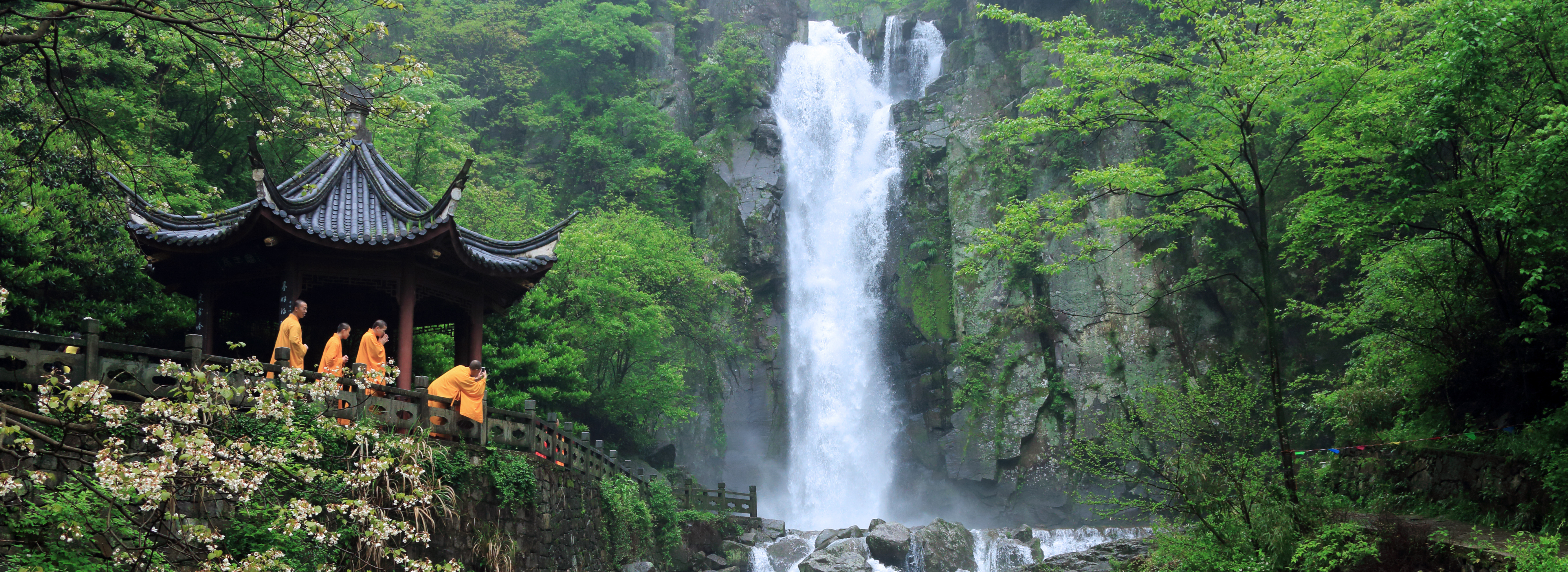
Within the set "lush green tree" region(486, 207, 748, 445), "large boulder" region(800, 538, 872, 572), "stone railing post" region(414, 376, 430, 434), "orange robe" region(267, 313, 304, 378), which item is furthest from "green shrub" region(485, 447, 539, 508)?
"large boulder" region(800, 538, 872, 572)

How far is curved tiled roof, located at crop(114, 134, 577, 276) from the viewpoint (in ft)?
38.4

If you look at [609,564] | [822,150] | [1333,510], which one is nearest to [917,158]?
[822,150]

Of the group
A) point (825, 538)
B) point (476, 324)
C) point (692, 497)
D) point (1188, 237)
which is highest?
point (1188, 237)

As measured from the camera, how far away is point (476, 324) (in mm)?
14555

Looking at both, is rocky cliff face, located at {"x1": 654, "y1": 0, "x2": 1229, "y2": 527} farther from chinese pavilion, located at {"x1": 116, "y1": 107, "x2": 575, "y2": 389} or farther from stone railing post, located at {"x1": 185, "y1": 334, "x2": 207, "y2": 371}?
stone railing post, located at {"x1": 185, "y1": 334, "x2": 207, "y2": 371}

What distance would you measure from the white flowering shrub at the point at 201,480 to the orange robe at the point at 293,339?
85 centimetres

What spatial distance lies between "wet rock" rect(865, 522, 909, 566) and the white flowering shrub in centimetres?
1362

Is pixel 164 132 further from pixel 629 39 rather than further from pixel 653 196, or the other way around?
pixel 629 39

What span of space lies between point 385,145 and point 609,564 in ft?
41.1

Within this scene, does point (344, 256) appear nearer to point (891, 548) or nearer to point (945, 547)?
point (891, 548)

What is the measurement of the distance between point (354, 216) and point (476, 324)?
2.68 meters

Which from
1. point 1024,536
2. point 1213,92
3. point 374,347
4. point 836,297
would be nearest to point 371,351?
point 374,347

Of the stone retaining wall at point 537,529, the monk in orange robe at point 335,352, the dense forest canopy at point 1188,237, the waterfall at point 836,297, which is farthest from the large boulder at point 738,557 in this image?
the monk in orange robe at point 335,352

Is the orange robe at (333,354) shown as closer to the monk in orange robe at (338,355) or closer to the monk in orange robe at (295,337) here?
the monk in orange robe at (338,355)
